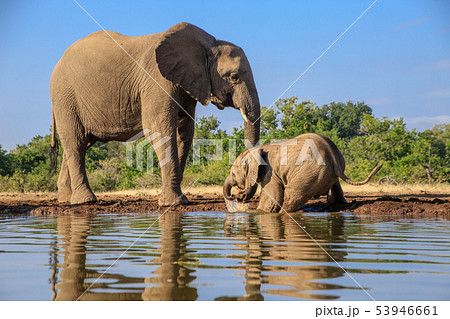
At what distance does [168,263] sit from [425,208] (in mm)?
5805

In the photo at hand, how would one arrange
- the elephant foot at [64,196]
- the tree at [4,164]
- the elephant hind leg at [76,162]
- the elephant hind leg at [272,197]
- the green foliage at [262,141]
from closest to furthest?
the elephant hind leg at [272,197]
the elephant hind leg at [76,162]
the elephant foot at [64,196]
the green foliage at [262,141]
the tree at [4,164]

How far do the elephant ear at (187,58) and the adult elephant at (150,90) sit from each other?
0.06 ft

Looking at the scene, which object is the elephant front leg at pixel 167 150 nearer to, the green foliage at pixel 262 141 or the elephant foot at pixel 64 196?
the elephant foot at pixel 64 196

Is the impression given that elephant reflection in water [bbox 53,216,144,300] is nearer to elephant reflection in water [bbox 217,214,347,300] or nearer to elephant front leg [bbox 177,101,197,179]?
elephant reflection in water [bbox 217,214,347,300]

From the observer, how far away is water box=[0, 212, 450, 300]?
9.69ft

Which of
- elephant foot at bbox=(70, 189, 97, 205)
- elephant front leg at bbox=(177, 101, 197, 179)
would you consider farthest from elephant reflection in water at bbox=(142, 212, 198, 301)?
elephant foot at bbox=(70, 189, 97, 205)

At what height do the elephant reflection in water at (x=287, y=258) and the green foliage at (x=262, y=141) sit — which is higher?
the green foliage at (x=262, y=141)

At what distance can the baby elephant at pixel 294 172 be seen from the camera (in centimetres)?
866

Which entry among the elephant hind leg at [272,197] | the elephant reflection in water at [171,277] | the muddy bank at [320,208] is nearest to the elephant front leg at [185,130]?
the muddy bank at [320,208]

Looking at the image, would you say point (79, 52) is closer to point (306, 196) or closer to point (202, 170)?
point (306, 196)

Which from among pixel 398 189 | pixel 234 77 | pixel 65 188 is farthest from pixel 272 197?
pixel 398 189

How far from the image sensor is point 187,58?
34.6 ft

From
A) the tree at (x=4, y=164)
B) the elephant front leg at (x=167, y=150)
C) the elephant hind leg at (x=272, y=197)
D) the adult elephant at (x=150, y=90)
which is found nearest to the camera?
the elephant hind leg at (x=272, y=197)
